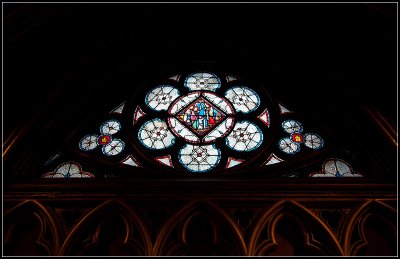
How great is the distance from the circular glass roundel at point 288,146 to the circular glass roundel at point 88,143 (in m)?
2.02

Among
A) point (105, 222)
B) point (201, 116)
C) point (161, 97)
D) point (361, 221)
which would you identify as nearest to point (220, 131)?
point (201, 116)

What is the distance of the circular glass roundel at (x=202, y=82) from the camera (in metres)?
7.35

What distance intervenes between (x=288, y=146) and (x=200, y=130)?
986mm

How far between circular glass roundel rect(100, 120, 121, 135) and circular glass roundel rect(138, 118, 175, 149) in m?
0.28

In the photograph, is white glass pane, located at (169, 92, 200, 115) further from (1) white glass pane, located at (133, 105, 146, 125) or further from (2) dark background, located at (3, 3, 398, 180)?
(2) dark background, located at (3, 3, 398, 180)

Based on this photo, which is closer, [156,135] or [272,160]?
[272,160]

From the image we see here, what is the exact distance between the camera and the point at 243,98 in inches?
284

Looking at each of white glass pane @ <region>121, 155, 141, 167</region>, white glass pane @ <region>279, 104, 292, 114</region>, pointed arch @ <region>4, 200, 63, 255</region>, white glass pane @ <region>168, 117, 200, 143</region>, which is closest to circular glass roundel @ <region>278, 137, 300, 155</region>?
white glass pane @ <region>279, 104, 292, 114</region>

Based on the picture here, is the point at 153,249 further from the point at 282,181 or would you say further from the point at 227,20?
the point at 227,20

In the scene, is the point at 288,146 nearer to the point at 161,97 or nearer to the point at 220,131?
the point at 220,131

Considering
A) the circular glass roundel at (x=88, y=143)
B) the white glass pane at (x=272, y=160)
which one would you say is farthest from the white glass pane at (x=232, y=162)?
the circular glass roundel at (x=88, y=143)

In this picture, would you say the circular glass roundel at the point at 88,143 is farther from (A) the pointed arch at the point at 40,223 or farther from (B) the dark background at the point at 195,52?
(A) the pointed arch at the point at 40,223

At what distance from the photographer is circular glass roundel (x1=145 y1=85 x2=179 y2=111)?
23.4 ft

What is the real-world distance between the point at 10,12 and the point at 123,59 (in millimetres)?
1724
